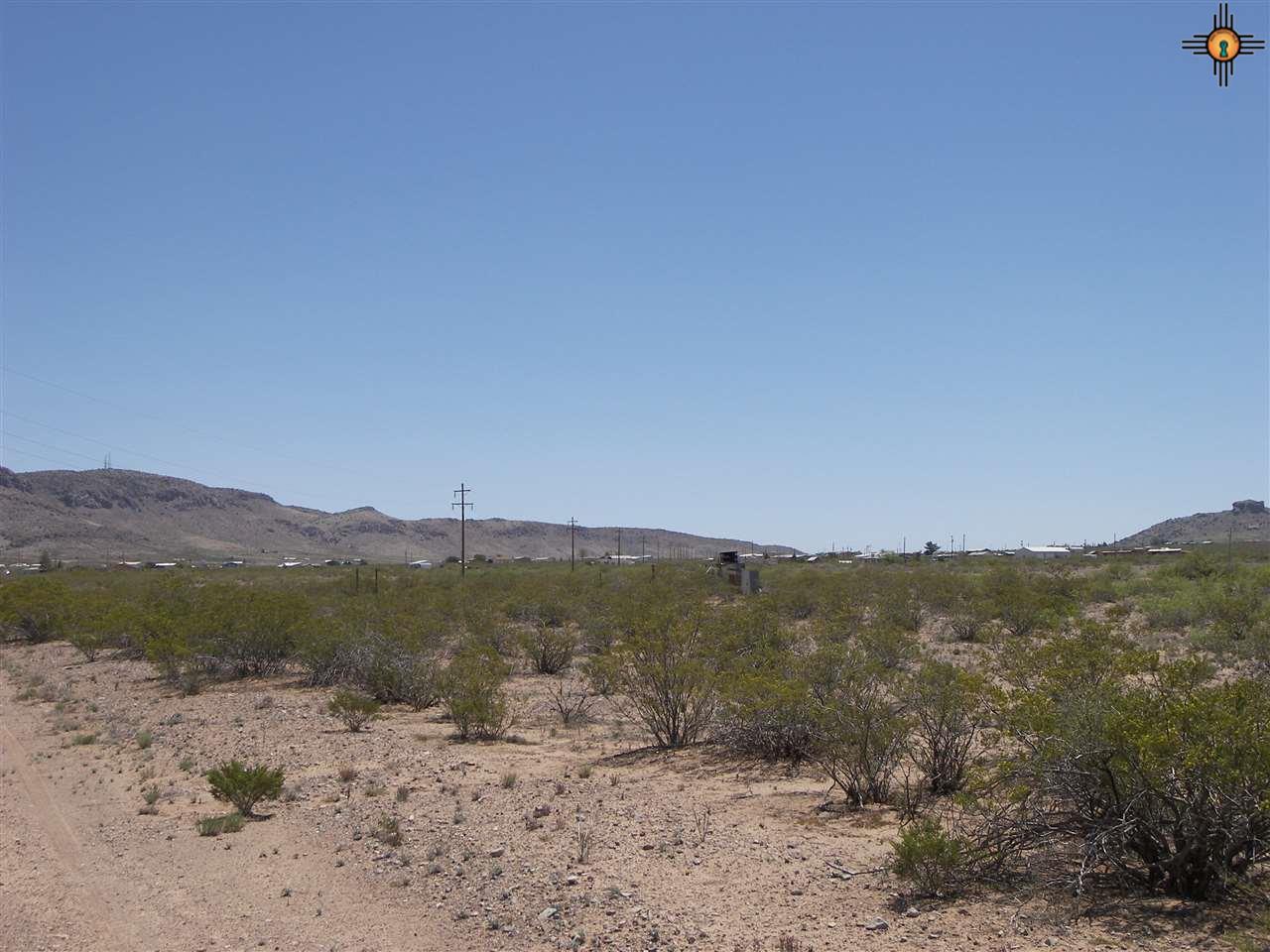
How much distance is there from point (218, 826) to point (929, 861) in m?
8.71

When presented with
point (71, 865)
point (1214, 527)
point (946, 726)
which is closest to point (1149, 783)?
point (946, 726)

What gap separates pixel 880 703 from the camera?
14.1 meters

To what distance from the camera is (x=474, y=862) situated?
11.9 meters

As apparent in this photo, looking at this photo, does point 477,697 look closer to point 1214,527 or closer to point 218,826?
point 218,826

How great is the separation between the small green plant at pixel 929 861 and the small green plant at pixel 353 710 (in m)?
12.9

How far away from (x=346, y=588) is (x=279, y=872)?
1809 inches

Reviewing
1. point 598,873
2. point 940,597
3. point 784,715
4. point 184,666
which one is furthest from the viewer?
point 940,597

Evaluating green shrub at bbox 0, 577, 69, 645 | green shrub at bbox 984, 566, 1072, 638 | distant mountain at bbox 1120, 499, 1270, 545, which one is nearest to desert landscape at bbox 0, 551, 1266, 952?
green shrub at bbox 984, 566, 1072, 638

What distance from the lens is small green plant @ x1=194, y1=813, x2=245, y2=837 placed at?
13.7 meters

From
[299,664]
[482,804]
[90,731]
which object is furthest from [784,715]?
[299,664]

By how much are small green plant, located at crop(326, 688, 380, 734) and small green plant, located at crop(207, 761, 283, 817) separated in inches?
217

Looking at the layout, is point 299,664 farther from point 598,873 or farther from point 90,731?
point 598,873

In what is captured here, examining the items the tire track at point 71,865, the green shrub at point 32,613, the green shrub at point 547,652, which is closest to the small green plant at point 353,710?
the tire track at point 71,865

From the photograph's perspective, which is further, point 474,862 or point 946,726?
point 946,726
